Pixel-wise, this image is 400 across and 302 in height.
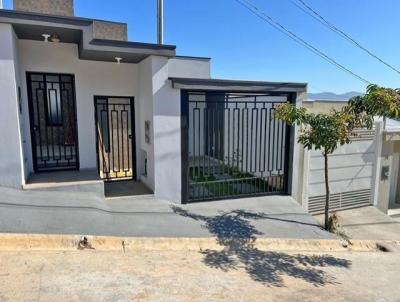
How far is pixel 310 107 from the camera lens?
28.4 feet

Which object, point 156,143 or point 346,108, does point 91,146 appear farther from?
point 346,108

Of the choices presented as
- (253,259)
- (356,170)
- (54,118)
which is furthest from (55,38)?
(356,170)

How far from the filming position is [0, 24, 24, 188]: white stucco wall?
538 cm

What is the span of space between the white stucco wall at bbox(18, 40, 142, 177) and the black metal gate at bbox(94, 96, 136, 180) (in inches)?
8.4

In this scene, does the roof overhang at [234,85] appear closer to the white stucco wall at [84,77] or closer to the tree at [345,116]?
the tree at [345,116]

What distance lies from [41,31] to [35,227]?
12.4 ft

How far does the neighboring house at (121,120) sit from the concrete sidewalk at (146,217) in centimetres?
40

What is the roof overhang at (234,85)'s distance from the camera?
6488mm

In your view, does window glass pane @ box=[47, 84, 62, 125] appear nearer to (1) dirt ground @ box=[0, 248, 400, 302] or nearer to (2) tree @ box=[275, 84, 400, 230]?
(1) dirt ground @ box=[0, 248, 400, 302]

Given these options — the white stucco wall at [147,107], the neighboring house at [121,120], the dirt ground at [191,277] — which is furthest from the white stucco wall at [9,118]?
the white stucco wall at [147,107]

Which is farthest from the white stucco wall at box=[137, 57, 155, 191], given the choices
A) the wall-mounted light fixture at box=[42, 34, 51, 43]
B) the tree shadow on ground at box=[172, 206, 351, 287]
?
the wall-mounted light fixture at box=[42, 34, 51, 43]

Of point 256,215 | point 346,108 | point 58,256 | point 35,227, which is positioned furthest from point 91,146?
point 346,108

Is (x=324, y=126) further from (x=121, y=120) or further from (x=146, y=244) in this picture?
(x=121, y=120)

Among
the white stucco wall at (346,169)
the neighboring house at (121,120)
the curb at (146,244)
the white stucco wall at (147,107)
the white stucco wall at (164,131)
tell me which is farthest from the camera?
the white stucco wall at (346,169)
